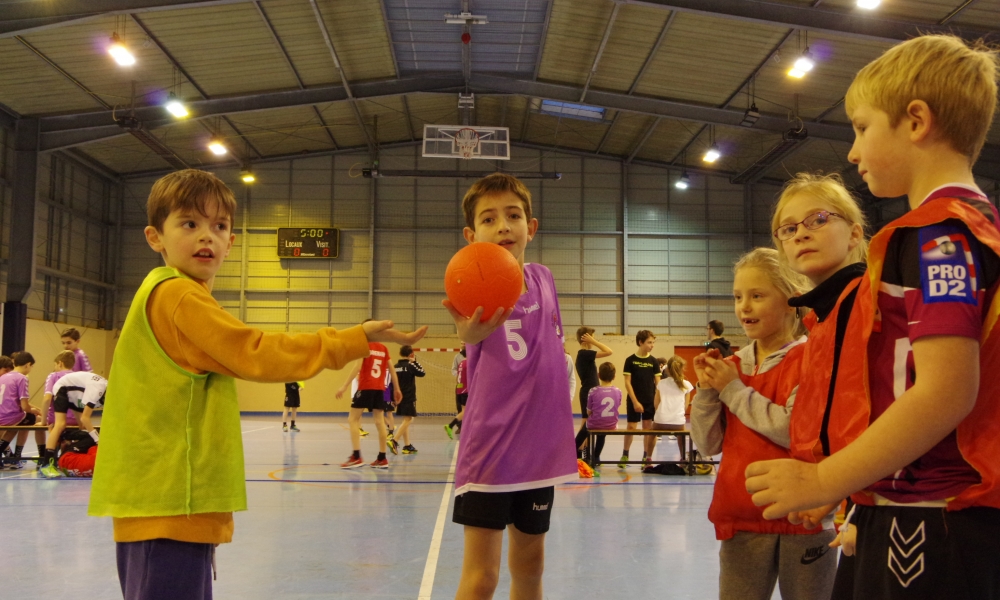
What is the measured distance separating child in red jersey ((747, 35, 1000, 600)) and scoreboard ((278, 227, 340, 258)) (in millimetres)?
23825

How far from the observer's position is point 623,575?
4.25 metres

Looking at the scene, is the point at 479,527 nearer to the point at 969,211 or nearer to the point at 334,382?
the point at 969,211

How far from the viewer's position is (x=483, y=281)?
2.06 meters

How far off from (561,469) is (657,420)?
24.0 ft

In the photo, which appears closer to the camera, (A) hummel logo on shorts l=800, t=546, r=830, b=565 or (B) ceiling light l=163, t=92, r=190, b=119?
(A) hummel logo on shorts l=800, t=546, r=830, b=565

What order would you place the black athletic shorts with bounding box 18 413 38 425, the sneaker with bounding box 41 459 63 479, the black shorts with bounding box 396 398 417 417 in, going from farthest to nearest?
the black shorts with bounding box 396 398 417 417, the black athletic shorts with bounding box 18 413 38 425, the sneaker with bounding box 41 459 63 479

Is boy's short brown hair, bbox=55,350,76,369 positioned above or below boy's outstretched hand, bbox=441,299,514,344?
below

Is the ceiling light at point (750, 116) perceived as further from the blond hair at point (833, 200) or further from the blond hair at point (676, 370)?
the blond hair at point (833, 200)

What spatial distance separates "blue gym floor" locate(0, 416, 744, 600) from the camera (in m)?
3.98

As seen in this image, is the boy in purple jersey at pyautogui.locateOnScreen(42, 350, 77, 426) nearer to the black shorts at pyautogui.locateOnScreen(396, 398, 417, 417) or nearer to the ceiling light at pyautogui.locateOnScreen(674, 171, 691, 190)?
the black shorts at pyautogui.locateOnScreen(396, 398, 417, 417)

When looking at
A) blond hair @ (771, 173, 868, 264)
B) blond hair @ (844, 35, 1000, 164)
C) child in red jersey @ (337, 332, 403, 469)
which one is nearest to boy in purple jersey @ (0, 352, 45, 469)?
child in red jersey @ (337, 332, 403, 469)

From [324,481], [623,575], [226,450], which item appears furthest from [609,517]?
[226,450]

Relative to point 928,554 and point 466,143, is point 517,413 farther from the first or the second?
point 466,143

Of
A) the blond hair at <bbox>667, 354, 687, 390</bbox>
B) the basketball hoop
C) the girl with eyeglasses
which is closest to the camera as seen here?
the girl with eyeglasses
